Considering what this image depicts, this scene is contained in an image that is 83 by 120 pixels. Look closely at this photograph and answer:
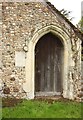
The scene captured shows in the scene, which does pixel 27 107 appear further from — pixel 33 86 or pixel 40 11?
pixel 40 11

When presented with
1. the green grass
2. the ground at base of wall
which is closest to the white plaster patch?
the ground at base of wall

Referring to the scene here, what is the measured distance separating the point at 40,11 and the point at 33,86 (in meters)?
2.52

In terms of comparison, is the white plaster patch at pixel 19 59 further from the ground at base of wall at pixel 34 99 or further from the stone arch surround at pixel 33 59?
the ground at base of wall at pixel 34 99

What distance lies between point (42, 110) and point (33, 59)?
8.77 feet

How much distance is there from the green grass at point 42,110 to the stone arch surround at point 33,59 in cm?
88

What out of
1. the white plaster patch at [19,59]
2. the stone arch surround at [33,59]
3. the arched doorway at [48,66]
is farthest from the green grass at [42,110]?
the arched doorway at [48,66]

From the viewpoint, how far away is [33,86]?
12.5 m

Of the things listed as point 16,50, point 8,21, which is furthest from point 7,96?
point 8,21

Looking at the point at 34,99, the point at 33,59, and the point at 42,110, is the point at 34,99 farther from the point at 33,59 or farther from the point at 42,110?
the point at 42,110

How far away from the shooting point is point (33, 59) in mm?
12453

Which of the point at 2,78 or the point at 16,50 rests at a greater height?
the point at 16,50

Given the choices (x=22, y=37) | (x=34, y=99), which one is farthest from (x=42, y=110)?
(x=22, y=37)

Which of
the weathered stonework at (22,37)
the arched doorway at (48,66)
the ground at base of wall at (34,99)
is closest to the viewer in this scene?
the ground at base of wall at (34,99)

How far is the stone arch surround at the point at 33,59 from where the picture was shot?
12.3 m
